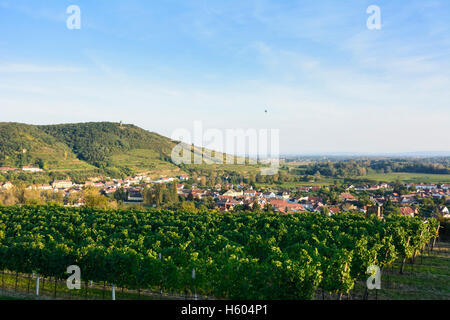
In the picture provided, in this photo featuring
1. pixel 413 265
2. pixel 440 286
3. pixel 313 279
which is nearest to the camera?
pixel 313 279

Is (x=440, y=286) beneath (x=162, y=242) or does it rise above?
beneath

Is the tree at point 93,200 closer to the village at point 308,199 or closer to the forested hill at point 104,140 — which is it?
the village at point 308,199

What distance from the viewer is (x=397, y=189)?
8462 centimetres

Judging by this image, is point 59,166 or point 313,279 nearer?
point 313,279

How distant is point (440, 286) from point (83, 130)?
7184 inches

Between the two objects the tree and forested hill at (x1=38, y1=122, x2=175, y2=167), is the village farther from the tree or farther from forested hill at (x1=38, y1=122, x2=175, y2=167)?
forested hill at (x1=38, y1=122, x2=175, y2=167)

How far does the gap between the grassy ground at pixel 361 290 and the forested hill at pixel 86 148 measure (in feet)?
368

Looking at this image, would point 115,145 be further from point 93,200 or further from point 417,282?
point 417,282

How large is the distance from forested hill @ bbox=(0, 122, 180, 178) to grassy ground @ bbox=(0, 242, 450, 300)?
112 m

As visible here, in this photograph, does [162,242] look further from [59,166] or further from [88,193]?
[59,166]

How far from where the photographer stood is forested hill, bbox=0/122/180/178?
4838 inches

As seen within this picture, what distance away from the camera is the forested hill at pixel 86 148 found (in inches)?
4838

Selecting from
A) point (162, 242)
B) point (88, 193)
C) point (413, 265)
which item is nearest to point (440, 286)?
point (413, 265)

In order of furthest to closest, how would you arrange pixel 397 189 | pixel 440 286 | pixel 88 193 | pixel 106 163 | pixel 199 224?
pixel 106 163 → pixel 397 189 → pixel 88 193 → pixel 199 224 → pixel 440 286
